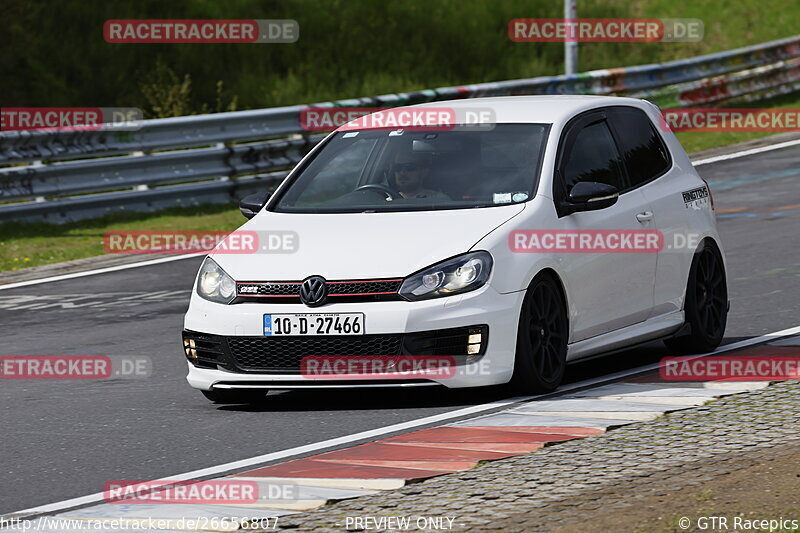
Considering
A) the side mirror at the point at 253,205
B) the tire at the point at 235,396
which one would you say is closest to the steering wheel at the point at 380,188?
the side mirror at the point at 253,205

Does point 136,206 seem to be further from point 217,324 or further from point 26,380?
point 217,324

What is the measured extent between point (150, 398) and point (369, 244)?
70.2 inches

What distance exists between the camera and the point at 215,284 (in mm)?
8797

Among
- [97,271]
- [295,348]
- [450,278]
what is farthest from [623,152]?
[97,271]

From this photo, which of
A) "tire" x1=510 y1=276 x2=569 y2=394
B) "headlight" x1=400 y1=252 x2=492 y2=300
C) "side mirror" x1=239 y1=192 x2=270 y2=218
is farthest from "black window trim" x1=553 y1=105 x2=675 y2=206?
"side mirror" x1=239 y1=192 x2=270 y2=218

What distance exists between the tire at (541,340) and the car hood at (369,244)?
0.45 meters

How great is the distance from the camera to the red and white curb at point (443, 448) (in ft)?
21.0

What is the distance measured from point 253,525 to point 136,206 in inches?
516

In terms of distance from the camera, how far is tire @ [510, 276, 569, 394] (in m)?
8.55

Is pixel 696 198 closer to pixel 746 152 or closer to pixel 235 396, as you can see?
pixel 235 396

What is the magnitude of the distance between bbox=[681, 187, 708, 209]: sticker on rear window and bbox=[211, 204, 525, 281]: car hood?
5.64 ft

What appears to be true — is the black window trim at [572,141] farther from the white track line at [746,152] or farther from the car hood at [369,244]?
the white track line at [746,152]

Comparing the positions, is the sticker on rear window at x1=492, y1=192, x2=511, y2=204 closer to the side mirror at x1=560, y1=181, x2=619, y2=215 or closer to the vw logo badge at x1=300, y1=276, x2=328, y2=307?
the side mirror at x1=560, y1=181, x2=619, y2=215

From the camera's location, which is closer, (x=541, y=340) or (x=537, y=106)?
(x=541, y=340)
